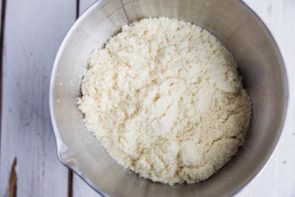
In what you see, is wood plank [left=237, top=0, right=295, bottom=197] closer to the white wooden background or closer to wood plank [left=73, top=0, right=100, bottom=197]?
the white wooden background

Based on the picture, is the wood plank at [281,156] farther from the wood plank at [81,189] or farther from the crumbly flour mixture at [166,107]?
the wood plank at [81,189]

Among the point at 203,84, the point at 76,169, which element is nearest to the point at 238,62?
the point at 203,84

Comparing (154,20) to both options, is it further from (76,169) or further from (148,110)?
(76,169)

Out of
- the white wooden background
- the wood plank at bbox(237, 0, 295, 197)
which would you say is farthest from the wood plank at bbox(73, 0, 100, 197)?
the wood plank at bbox(237, 0, 295, 197)

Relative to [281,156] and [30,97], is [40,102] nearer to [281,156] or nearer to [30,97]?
[30,97]

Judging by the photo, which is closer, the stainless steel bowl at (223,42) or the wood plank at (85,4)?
the stainless steel bowl at (223,42)

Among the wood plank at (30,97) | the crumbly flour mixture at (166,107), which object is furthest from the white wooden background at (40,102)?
the crumbly flour mixture at (166,107)
